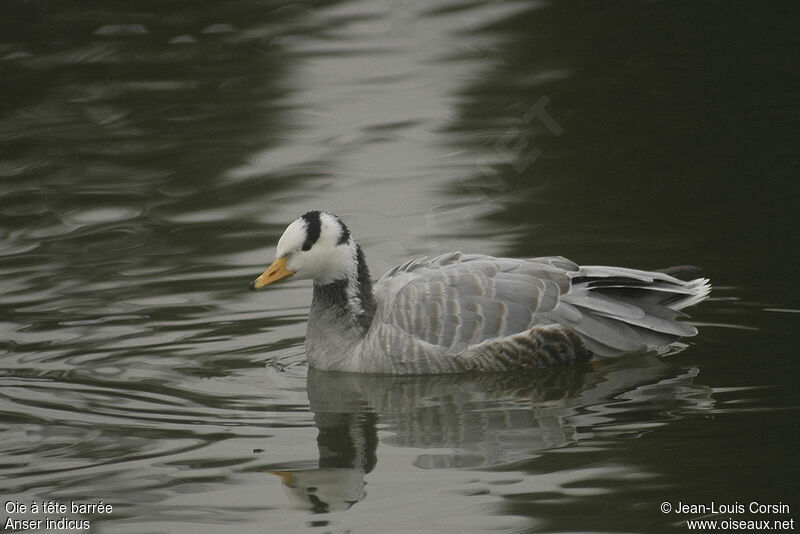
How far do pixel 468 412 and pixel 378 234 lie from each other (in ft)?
15.1

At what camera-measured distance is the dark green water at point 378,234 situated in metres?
8.28

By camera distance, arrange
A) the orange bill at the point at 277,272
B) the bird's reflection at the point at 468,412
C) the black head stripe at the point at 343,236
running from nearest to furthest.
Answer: the bird's reflection at the point at 468,412
the orange bill at the point at 277,272
the black head stripe at the point at 343,236

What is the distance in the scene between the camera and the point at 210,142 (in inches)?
653

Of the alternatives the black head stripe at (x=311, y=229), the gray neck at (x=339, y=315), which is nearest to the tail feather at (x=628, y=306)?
the gray neck at (x=339, y=315)

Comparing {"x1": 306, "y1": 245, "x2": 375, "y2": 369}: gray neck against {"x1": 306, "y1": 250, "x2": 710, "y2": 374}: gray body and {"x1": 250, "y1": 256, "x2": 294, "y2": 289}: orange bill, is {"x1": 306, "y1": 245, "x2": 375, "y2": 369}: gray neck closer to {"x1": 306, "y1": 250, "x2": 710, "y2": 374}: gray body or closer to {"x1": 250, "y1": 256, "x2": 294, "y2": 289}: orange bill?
{"x1": 306, "y1": 250, "x2": 710, "y2": 374}: gray body

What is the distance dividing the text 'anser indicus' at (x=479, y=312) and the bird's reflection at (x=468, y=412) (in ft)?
0.51

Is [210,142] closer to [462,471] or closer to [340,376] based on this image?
[340,376]

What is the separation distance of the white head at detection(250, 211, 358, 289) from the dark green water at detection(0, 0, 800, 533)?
789mm

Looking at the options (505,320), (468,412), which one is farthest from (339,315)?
(468,412)

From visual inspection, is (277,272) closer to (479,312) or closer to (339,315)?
(339,315)

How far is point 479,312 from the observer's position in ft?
34.3

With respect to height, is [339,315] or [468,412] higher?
[339,315]

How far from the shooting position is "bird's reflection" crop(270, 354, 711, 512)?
8.55 m

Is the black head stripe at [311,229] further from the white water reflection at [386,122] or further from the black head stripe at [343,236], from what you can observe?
the white water reflection at [386,122]
